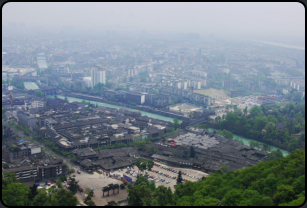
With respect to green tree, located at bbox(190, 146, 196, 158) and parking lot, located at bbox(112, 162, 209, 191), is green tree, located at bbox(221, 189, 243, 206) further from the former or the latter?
green tree, located at bbox(190, 146, 196, 158)

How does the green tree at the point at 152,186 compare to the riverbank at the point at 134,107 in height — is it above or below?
above

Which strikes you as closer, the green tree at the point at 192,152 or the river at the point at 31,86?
the green tree at the point at 192,152

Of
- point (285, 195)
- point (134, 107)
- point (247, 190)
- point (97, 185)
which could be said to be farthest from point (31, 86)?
point (285, 195)

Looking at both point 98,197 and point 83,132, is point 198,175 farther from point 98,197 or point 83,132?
point 83,132

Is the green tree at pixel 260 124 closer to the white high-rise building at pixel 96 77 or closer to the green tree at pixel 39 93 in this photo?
the white high-rise building at pixel 96 77

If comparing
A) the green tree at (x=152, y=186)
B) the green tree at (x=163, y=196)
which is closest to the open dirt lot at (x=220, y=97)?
the green tree at (x=152, y=186)

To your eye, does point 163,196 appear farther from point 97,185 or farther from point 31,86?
point 31,86

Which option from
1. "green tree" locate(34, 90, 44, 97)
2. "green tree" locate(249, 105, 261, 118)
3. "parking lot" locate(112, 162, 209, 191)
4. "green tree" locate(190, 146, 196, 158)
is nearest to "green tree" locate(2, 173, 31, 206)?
"parking lot" locate(112, 162, 209, 191)

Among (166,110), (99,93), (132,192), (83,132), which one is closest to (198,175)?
(132,192)
